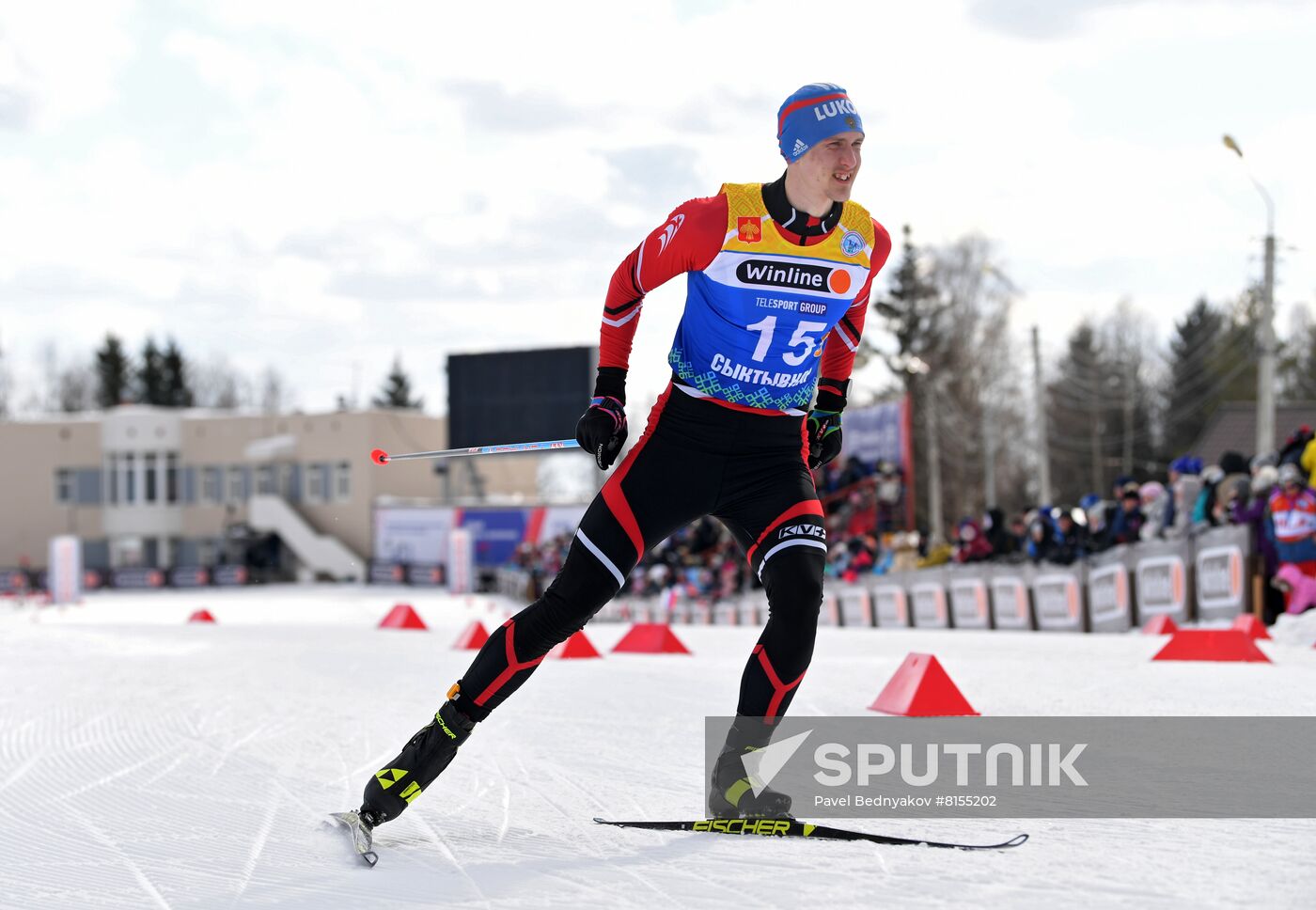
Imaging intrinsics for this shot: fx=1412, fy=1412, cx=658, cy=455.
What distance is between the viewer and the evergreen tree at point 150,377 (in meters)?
85.9

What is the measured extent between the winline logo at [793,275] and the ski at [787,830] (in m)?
1.55

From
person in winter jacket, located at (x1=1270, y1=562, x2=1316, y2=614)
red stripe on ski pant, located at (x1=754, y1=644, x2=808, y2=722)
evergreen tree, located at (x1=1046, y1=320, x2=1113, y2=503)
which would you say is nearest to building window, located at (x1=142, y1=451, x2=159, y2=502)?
evergreen tree, located at (x1=1046, y1=320, x2=1113, y2=503)

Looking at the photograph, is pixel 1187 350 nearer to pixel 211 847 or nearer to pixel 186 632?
pixel 186 632

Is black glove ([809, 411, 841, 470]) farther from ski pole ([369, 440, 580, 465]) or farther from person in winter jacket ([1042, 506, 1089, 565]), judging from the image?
person in winter jacket ([1042, 506, 1089, 565])

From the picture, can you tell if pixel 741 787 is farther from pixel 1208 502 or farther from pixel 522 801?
pixel 1208 502

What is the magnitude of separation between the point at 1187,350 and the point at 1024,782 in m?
63.1

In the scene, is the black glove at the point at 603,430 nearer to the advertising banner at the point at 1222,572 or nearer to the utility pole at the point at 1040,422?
the advertising banner at the point at 1222,572

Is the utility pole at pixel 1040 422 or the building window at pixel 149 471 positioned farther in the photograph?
the building window at pixel 149 471

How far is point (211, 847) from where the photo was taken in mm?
4004

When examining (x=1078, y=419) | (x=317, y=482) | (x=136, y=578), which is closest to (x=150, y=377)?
(x=317, y=482)

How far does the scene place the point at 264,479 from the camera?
63.3 metres

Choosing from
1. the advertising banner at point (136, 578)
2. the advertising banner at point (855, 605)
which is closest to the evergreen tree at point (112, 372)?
the advertising banner at point (136, 578)

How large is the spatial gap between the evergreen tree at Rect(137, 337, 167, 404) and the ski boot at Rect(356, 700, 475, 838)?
8707 centimetres

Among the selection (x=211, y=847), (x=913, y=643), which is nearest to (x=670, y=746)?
(x=211, y=847)
